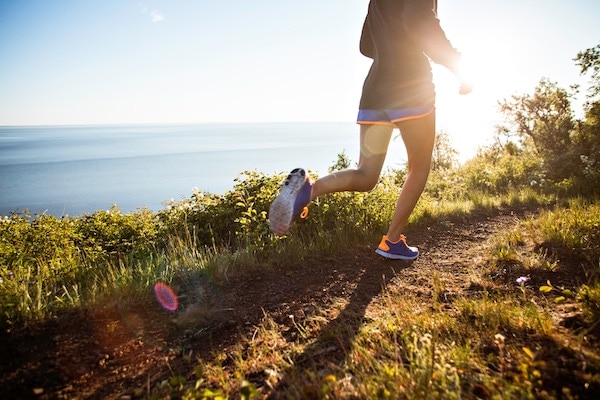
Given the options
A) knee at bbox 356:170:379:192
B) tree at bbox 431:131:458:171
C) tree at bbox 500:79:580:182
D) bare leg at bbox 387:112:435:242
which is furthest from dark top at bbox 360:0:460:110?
tree at bbox 431:131:458:171

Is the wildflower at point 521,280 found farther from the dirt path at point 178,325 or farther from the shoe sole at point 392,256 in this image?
the shoe sole at point 392,256

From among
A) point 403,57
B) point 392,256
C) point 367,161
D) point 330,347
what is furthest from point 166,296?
point 403,57

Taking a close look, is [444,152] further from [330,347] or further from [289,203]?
[330,347]

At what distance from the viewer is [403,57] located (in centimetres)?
226

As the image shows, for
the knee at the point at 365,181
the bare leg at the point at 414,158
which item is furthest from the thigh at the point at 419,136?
the knee at the point at 365,181

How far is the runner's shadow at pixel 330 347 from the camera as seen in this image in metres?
1.29

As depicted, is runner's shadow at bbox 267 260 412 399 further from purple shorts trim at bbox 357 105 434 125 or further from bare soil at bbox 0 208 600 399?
purple shorts trim at bbox 357 105 434 125

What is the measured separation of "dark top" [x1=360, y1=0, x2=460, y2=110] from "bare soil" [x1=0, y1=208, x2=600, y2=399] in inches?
51.3

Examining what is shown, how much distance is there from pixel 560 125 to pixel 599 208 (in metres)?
8.98

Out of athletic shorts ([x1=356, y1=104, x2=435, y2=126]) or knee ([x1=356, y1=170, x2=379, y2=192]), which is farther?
knee ([x1=356, y1=170, x2=379, y2=192])

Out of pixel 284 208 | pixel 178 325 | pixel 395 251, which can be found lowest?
pixel 178 325

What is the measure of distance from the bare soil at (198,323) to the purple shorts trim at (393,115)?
1154mm

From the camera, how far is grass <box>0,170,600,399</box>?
A: 1.21 metres

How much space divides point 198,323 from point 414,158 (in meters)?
1.88
